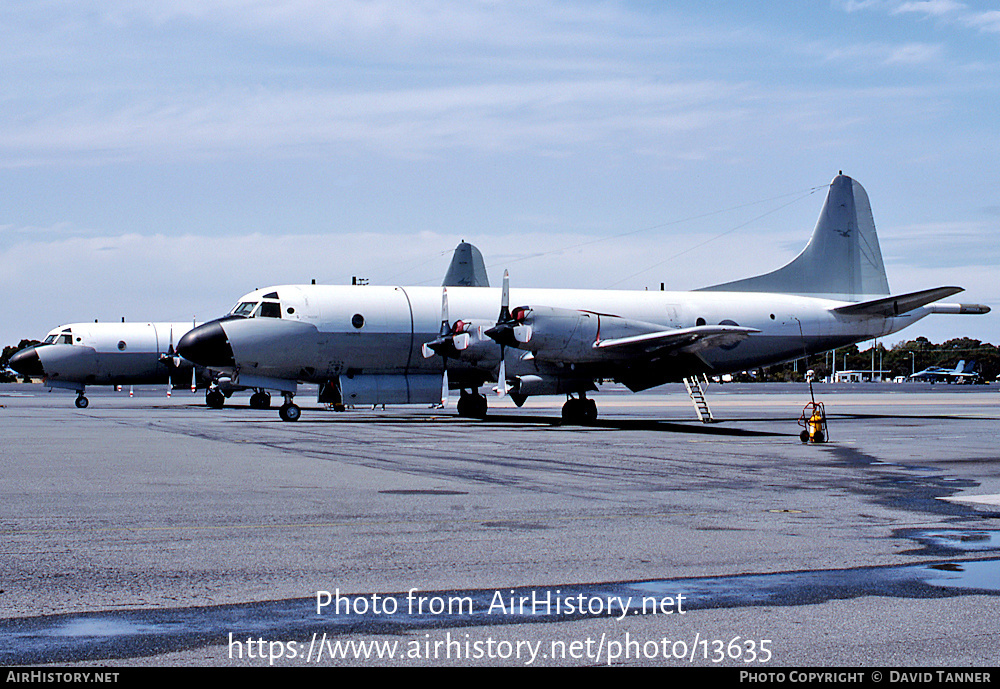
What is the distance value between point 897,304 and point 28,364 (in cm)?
4166

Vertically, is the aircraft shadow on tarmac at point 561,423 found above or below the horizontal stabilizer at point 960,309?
below

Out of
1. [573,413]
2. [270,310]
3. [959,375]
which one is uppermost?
[270,310]

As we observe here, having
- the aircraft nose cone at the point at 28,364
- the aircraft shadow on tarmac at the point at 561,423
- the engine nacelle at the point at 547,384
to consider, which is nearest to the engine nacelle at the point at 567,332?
the engine nacelle at the point at 547,384

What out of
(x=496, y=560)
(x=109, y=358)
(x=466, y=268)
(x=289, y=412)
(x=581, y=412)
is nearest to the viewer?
(x=496, y=560)

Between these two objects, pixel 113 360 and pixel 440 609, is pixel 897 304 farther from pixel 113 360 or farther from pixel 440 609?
pixel 113 360

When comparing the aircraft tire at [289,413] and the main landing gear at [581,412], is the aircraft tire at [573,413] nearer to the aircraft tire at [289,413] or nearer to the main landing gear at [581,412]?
the main landing gear at [581,412]

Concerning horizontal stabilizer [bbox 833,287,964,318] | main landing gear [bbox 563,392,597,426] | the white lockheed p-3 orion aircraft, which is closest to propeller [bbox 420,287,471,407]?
the white lockheed p-3 orion aircraft

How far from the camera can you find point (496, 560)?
368 inches

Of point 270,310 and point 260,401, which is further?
point 260,401

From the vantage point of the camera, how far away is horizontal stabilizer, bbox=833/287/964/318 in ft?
118

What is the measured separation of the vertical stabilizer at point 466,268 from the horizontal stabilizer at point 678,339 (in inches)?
978

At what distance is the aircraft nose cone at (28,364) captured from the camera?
52219 millimetres

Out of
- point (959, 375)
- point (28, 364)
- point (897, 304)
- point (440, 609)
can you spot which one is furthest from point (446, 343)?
point (959, 375)

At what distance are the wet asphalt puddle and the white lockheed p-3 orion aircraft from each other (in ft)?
76.5
